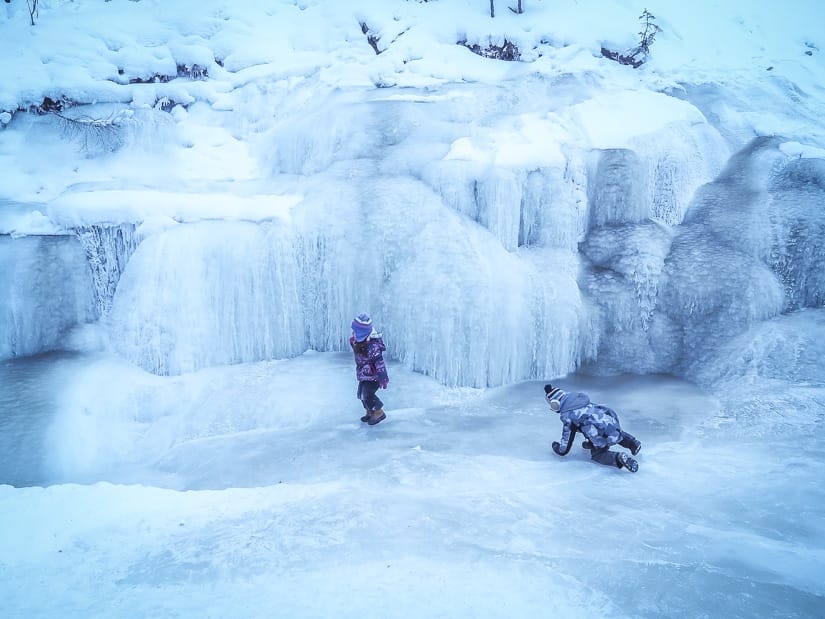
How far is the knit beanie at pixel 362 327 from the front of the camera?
5.55 m

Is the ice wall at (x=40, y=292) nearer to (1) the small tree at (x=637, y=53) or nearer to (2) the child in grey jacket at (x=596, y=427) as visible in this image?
(2) the child in grey jacket at (x=596, y=427)

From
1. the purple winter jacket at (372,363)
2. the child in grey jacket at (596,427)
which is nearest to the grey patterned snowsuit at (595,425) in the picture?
the child in grey jacket at (596,427)

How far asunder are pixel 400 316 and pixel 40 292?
4.90 m

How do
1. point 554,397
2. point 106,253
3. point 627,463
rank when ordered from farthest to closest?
point 106,253 < point 554,397 < point 627,463

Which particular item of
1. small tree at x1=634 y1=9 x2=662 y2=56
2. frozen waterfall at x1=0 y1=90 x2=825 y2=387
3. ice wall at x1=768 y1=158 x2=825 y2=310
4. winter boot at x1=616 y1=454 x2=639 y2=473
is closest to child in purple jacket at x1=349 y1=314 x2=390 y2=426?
frozen waterfall at x1=0 y1=90 x2=825 y2=387

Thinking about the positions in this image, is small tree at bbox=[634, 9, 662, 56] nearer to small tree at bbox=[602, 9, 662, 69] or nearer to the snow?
small tree at bbox=[602, 9, 662, 69]

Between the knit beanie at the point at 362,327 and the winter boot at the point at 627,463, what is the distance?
9.21 feet

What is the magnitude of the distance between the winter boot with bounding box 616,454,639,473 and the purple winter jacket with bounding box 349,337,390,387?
2.50 meters

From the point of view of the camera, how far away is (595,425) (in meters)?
4.61

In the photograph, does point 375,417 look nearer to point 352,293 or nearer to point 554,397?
point 352,293

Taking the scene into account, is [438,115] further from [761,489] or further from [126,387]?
[761,489]

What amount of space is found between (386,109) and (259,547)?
796 centimetres

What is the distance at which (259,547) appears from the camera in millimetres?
3137

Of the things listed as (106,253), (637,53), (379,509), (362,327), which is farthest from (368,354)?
(637,53)
